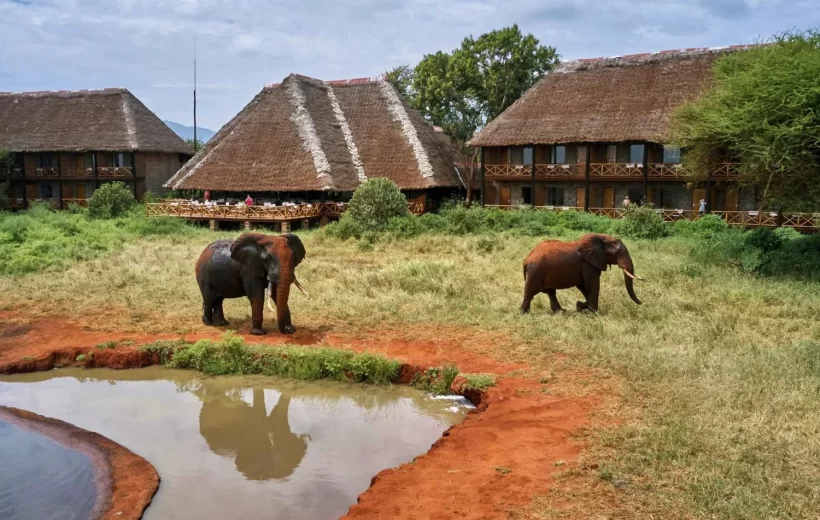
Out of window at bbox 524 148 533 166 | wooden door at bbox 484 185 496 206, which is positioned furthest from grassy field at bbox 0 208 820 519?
wooden door at bbox 484 185 496 206

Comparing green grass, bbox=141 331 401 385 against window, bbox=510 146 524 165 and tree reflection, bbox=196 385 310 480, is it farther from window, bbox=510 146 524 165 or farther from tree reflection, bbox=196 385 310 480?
window, bbox=510 146 524 165

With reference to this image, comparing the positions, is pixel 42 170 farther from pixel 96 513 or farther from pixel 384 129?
pixel 96 513

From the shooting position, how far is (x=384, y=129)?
33406 mm

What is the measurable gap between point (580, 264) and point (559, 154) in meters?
20.7

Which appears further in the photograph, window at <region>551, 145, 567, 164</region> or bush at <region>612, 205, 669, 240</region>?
window at <region>551, 145, 567, 164</region>

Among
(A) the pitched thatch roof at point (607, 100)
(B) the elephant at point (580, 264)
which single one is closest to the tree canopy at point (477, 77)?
(A) the pitched thatch roof at point (607, 100)

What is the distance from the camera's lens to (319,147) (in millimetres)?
30703

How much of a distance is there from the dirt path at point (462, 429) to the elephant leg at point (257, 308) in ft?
0.68

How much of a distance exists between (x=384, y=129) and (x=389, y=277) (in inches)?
713

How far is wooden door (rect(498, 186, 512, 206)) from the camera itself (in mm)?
34438

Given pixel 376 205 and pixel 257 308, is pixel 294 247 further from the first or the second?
pixel 376 205

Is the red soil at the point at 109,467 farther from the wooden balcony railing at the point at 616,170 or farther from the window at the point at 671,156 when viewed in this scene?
the window at the point at 671,156

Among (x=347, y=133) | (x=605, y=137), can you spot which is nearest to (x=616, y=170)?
(x=605, y=137)

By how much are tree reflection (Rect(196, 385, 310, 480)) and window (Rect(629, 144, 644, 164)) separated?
24460 mm
